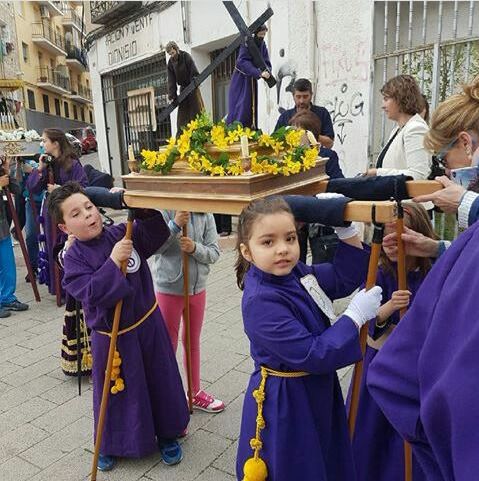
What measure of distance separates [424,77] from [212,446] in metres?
4.84

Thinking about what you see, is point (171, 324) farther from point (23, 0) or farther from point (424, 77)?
point (23, 0)

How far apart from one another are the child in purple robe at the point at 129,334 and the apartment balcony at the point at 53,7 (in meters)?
44.3

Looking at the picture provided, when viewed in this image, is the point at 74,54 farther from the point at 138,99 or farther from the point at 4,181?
the point at 4,181

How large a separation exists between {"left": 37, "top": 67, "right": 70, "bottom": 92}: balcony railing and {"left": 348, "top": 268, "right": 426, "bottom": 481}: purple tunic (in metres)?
40.9

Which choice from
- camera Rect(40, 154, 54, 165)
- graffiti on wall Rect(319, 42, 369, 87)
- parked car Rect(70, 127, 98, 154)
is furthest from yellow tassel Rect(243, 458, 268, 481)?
parked car Rect(70, 127, 98, 154)

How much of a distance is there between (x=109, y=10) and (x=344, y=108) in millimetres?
7727

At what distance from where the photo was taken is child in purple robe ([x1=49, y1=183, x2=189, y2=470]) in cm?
262

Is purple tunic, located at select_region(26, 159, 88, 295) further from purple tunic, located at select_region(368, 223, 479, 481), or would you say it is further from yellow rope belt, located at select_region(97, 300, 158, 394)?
purple tunic, located at select_region(368, 223, 479, 481)

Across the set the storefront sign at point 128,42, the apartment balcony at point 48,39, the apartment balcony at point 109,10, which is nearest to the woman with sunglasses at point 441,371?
the storefront sign at point 128,42

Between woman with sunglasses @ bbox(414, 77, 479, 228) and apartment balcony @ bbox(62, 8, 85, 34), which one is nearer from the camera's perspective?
woman with sunglasses @ bbox(414, 77, 479, 228)

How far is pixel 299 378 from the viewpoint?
6.03ft

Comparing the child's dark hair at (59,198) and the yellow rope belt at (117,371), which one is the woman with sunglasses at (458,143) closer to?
the yellow rope belt at (117,371)

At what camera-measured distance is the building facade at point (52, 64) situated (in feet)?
117

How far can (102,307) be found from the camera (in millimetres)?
2592
